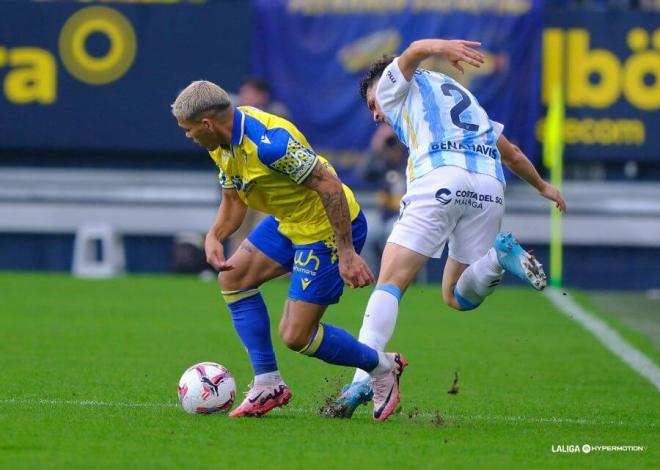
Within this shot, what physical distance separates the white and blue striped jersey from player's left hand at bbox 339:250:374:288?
1.04 metres

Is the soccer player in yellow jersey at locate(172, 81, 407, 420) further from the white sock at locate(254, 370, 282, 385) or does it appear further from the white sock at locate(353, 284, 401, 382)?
the white sock at locate(353, 284, 401, 382)

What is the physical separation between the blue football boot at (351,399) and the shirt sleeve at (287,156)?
116 centimetres

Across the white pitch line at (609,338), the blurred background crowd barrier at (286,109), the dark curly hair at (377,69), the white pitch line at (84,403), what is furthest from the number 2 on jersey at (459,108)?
the blurred background crowd barrier at (286,109)

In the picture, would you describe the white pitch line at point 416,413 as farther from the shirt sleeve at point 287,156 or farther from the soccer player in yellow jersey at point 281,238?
the shirt sleeve at point 287,156

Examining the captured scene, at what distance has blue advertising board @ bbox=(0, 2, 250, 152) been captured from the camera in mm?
19719

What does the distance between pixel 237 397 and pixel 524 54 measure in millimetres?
11491

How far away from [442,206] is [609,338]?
5469 millimetres

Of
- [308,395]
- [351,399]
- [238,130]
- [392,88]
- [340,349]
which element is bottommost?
[308,395]

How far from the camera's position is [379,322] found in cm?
761

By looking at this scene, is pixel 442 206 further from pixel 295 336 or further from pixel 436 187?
pixel 295 336

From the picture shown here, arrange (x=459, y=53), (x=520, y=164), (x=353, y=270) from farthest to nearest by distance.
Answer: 1. (x=520, y=164)
2. (x=459, y=53)
3. (x=353, y=270)

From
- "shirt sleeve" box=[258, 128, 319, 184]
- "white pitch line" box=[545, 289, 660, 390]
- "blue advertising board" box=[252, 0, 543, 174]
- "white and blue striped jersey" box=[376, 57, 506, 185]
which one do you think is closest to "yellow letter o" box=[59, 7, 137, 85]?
"blue advertising board" box=[252, 0, 543, 174]

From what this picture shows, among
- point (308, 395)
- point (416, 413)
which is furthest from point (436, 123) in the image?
point (308, 395)

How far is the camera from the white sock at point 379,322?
7.57 m
